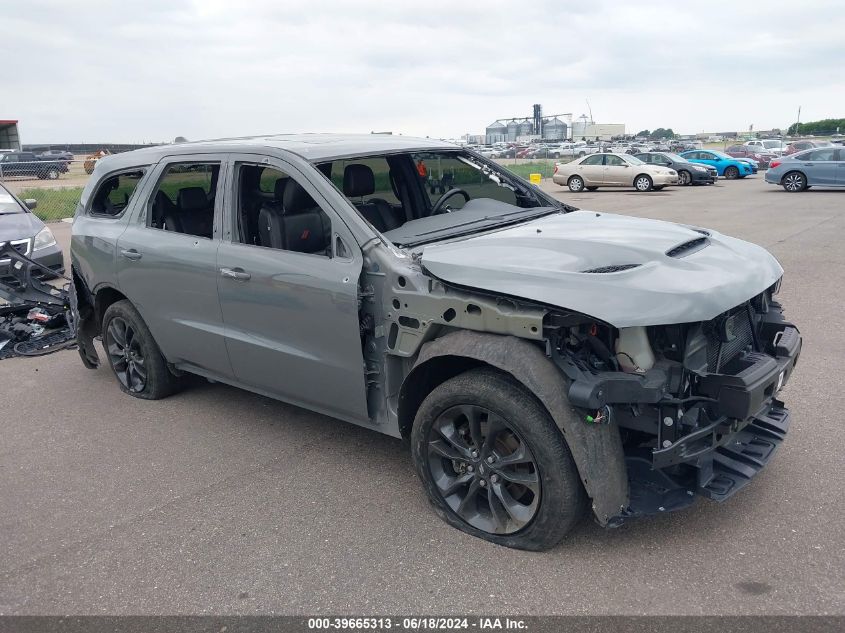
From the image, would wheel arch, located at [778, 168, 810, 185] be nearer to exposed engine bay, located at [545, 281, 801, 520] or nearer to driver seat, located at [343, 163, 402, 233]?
driver seat, located at [343, 163, 402, 233]

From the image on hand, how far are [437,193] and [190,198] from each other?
68.7 inches

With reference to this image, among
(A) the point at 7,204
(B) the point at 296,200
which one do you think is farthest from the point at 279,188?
(A) the point at 7,204

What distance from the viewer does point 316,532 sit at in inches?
142

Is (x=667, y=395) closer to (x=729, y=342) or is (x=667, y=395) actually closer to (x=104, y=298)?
(x=729, y=342)

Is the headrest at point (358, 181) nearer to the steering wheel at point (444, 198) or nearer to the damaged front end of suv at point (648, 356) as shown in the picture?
the steering wheel at point (444, 198)

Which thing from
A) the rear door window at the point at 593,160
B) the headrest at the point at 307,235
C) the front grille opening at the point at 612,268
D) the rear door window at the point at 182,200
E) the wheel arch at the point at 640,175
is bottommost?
the wheel arch at the point at 640,175

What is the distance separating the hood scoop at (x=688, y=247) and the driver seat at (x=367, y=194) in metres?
1.69

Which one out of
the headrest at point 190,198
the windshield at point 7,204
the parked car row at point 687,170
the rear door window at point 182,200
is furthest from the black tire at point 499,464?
the parked car row at point 687,170

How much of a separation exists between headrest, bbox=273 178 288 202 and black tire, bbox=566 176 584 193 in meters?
22.7

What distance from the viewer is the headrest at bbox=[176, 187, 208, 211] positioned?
506 centimetres

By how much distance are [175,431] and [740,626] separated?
143 inches

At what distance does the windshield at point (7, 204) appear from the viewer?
9864mm

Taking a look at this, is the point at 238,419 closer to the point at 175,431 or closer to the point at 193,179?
the point at 175,431

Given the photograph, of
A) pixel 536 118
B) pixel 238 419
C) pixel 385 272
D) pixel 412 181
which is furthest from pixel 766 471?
pixel 536 118
